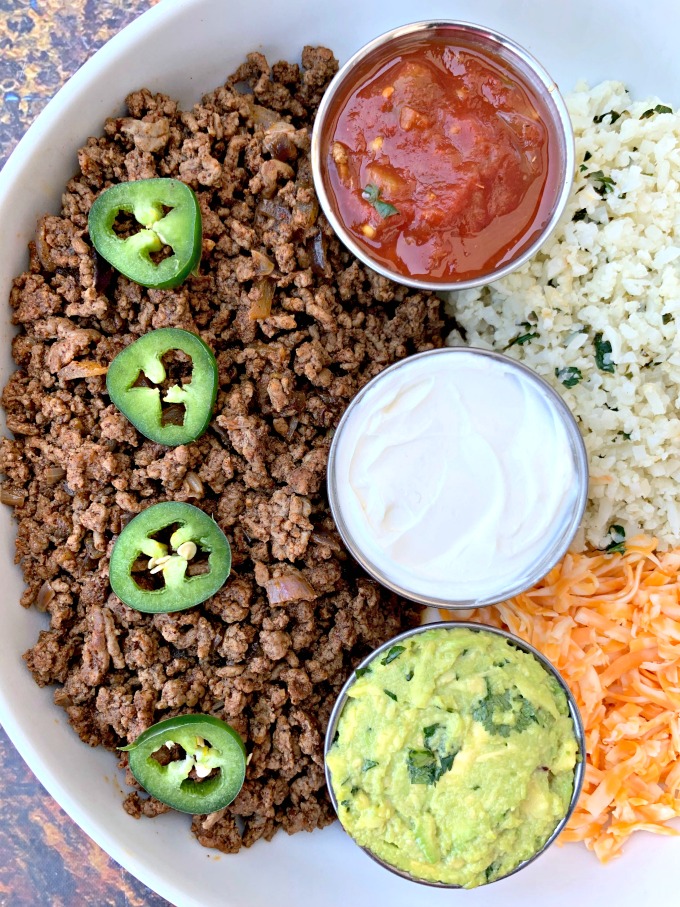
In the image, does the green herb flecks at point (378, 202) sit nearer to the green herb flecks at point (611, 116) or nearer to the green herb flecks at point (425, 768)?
the green herb flecks at point (611, 116)

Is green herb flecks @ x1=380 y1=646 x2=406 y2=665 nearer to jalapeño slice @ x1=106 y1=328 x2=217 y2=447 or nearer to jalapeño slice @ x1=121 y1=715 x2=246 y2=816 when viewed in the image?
jalapeño slice @ x1=121 y1=715 x2=246 y2=816

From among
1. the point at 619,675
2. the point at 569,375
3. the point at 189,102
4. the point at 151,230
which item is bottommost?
the point at 619,675

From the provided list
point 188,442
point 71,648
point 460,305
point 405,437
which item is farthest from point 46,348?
point 460,305

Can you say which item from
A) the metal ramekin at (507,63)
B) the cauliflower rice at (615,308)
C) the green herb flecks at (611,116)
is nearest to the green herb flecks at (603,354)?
the cauliflower rice at (615,308)

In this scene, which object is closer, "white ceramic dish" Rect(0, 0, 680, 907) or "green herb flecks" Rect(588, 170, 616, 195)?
"white ceramic dish" Rect(0, 0, 680, 907)

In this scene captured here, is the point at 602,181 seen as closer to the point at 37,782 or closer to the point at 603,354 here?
the point at 603,354

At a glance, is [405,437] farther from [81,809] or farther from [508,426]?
[81,809]

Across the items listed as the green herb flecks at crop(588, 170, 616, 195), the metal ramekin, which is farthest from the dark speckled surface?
the green herb flecks at crop(588, 170, 616, 195)

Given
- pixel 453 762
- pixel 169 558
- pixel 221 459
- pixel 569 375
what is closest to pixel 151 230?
pixel 221 459
